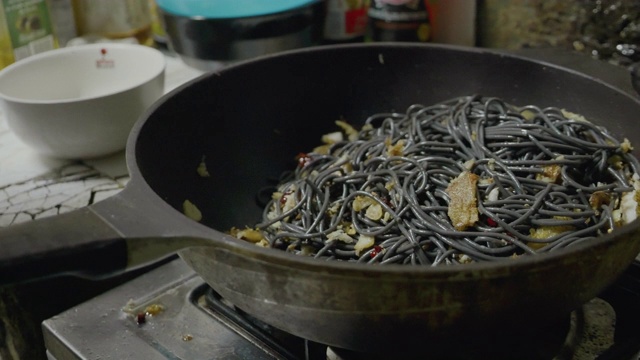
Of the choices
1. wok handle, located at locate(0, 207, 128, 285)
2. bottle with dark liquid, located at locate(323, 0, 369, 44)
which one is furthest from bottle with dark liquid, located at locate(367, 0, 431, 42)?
wok handle, located at locate(0, 207, 128, 285)

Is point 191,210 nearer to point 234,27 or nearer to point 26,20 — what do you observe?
point 234,27

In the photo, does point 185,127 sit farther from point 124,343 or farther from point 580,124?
point 580,124

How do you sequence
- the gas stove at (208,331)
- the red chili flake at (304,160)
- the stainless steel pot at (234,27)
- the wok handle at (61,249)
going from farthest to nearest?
1. the stainless steel pot at (234,27)
2. the red chili flake at (304,160)
3. the gas stove at (208,331)
4. the wok handle at (61,249)

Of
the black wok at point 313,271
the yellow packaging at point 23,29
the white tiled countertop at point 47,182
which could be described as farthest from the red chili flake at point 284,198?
the yellow packaging at point 23,29

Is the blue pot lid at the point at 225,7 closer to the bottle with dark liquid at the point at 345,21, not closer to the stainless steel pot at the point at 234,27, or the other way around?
the stainless steel pot at the point at 234,27

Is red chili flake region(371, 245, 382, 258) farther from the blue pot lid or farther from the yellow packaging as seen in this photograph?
the yellow packaging

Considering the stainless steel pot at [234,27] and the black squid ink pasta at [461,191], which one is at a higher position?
the stainless steel pot at [234,27]

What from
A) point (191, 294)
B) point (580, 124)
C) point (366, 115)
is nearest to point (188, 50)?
point (366, 115)

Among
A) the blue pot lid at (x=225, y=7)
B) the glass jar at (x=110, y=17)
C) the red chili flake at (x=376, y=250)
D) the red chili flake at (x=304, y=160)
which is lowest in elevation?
the red chili flake at (x=304, y=160)
